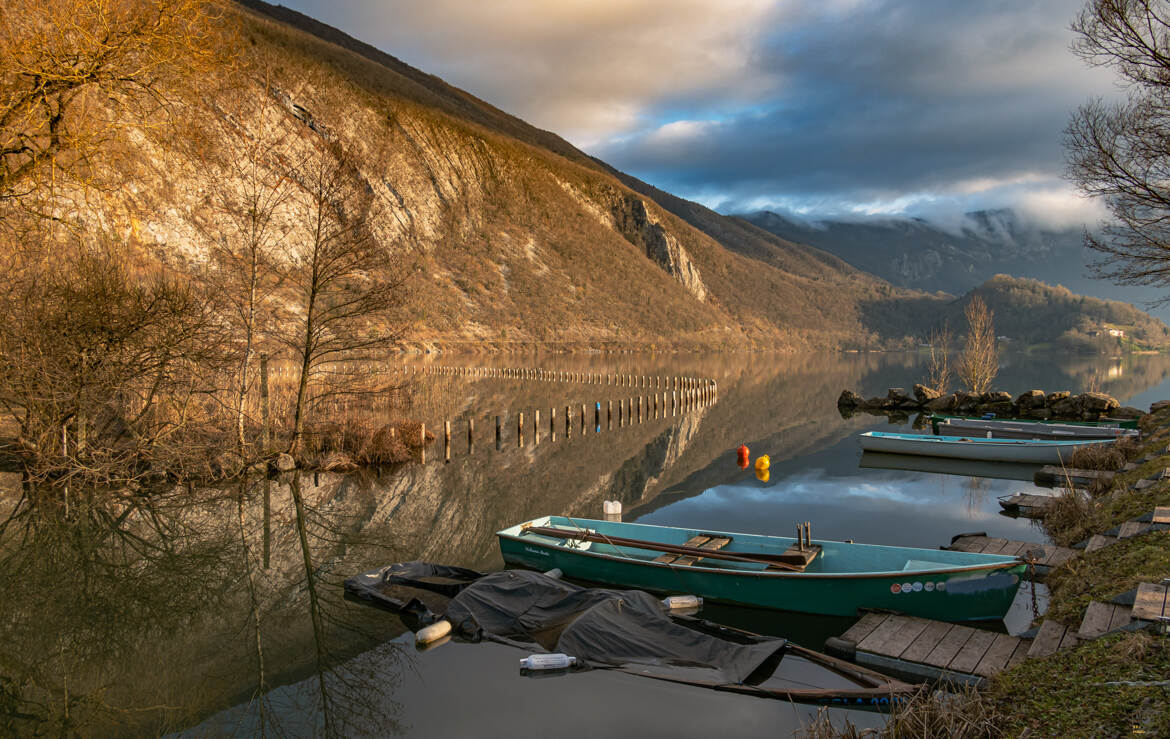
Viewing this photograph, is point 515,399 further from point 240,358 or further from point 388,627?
point 388,627

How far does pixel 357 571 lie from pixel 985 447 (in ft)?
74.0

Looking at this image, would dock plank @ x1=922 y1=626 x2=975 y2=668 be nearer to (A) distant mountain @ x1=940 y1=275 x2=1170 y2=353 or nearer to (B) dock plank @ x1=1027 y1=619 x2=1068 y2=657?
(B) dock plank @ x1=1027 y1=619 x2=1068 y2=657

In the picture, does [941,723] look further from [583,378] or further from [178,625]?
[583,378]

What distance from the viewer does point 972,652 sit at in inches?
325

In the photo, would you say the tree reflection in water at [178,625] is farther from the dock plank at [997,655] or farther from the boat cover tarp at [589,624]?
the dock plank at [997,655]

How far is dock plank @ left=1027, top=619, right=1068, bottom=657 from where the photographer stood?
713 centimetres

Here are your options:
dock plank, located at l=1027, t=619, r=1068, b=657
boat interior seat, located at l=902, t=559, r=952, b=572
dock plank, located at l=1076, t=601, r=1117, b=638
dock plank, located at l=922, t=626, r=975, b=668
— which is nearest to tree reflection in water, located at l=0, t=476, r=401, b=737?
dock plank, located at l=922, t=626, r=975, b=668

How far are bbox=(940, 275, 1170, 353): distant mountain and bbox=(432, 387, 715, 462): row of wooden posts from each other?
152267 millimetres

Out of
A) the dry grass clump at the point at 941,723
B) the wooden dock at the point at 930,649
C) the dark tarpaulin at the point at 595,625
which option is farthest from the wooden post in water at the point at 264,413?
the dry grass clump at the point at 941,723

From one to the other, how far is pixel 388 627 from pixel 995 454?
76.3 ft

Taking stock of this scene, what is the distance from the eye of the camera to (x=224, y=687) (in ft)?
27.4

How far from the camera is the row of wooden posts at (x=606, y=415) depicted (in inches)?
1067

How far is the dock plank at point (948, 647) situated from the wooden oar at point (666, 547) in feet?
7.17

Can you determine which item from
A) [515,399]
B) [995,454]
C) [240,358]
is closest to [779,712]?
[240,358]
